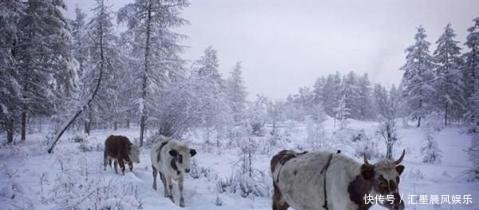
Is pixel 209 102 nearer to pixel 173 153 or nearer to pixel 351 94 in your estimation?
pixel 173 153

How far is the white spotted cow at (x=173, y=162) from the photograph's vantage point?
929 centimetres

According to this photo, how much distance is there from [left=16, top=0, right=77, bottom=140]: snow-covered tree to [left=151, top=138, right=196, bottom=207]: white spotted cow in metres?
11.9

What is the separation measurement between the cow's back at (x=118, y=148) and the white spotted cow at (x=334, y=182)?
8.45 m

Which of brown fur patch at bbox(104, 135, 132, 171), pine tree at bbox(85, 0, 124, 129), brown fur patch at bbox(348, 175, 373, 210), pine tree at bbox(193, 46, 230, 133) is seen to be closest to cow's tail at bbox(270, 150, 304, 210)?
brown fur patch at bbox(348, 175, 373, 210)

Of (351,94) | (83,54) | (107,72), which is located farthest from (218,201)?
(351,94)

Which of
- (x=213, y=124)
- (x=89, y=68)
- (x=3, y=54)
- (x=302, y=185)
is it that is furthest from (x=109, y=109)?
(x=302, y=185)

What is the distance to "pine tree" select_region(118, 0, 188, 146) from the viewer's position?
70.8 ft

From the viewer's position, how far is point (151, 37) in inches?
870

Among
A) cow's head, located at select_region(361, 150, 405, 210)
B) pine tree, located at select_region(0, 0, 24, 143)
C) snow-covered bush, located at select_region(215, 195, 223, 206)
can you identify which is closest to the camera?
cow's head, located at select_region(361, 150, 405, 210)

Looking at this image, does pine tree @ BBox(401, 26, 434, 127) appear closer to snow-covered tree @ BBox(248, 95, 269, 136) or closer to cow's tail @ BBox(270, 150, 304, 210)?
snow-covered tree @ BBox(248, 95, 269, 136)

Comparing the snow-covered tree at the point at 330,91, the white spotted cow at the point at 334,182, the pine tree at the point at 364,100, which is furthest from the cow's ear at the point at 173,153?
the snow-covered tree at the point at 330,91

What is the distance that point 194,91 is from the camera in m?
21.8

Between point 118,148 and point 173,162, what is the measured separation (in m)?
4.68

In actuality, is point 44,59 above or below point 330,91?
below
